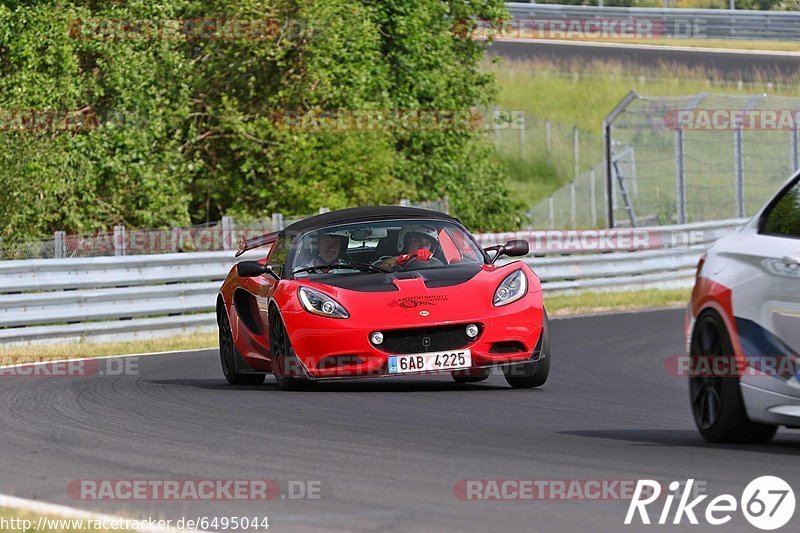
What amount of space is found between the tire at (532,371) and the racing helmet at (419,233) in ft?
3.92

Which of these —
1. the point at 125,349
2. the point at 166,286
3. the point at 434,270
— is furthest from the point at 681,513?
the point at 166,286

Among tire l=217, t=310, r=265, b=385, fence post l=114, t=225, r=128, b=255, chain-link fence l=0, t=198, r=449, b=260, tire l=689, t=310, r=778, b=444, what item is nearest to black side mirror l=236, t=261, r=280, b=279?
tire l=217, t=310, r=265, b=385

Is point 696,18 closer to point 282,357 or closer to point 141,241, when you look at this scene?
point 141,241

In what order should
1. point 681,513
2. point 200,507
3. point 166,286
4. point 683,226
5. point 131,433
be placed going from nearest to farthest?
point 681,513 < point 200,507 < point 131,433 < point 166,286 < point 683,226

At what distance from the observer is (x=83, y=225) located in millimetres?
27797

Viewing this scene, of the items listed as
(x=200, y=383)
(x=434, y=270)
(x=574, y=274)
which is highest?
(x=434, y=270)

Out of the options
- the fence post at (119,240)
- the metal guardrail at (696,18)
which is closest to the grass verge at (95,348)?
the fence post at (119,240)

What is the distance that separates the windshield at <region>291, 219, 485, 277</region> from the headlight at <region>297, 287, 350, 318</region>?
0.47 meters

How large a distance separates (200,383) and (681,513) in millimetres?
8126

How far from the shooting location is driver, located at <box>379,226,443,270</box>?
12.5 meters

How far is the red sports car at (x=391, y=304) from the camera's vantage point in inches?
452

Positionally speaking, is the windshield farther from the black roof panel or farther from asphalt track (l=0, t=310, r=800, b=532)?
asphalt track (l=0, t=310, r=800, b=532)

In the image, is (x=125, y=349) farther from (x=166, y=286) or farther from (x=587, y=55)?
(x=587, y=55)

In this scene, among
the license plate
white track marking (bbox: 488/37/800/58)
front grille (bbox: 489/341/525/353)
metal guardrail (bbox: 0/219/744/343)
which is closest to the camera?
the license plate
